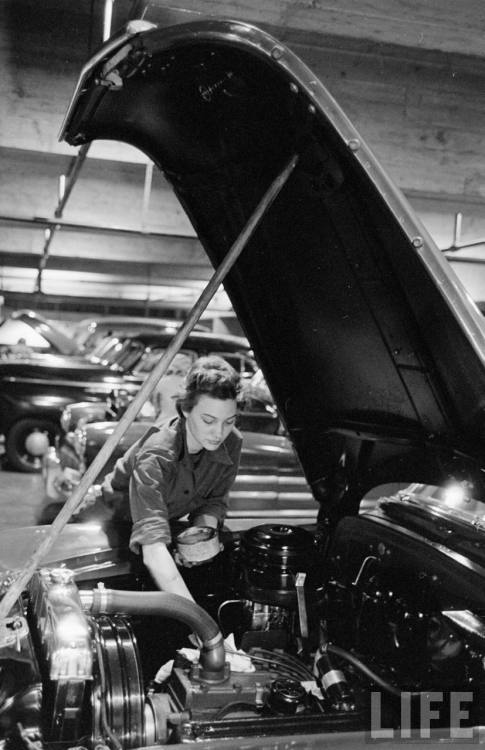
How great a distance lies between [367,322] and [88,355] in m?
7.86

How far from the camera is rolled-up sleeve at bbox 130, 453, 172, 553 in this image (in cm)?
218

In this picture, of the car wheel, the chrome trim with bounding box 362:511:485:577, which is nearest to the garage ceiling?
the chrome trim with bounding box 362:511:485:577

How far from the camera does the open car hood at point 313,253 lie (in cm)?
148

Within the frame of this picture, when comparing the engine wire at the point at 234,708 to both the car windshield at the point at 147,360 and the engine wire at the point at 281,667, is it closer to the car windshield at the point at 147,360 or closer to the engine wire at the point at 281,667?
the engine wire at the point at 281,667

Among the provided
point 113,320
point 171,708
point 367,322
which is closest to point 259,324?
point 367,322

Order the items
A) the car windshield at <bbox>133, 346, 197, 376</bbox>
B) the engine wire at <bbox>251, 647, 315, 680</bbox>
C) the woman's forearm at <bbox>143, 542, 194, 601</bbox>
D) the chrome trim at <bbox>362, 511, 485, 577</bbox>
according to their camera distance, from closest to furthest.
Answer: the chrome trim at <bbox>362, 511, 485, 577</bbox> < the engine wire at <bbox>251, 647, 315, 680</bbox> < the woman's forearm at <bbox>143, 542, 194, 601</bbox> < the car windshield at <bbox>133, 346, 197, 376</bbox>

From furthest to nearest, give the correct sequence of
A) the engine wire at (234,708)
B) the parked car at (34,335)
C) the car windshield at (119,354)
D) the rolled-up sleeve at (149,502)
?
the parked car at (34,335) → the car windshield at (119,354) → the rolled-up sleeve at (149,502) → the engine wire at (234,708)

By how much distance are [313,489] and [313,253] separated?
36.5 inches

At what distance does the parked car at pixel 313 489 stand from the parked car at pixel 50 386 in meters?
5.56

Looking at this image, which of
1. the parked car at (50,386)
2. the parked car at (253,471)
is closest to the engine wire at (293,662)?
the parked car at (253,471)

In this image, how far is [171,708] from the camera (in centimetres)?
164

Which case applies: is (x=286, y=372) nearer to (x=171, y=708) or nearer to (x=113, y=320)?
(x=171, y=708)

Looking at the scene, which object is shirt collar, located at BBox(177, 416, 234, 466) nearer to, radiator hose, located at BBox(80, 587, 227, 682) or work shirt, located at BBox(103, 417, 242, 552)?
work shirt, located at BBox(103, 417, 242, 552)

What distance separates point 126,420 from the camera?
1.66m
